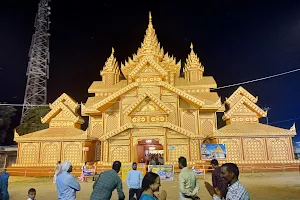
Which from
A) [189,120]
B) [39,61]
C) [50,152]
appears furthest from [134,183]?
[39,61]

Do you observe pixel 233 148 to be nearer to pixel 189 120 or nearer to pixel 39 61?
pixel 189 120

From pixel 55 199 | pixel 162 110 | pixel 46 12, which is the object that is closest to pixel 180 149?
pixel 162 110

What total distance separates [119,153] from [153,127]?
351cm

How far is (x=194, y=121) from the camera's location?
21.6 metres

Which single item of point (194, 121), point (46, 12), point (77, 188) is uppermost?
point (46, 12)

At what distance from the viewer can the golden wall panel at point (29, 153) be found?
20756mm

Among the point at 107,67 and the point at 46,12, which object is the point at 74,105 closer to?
the point at 107,67

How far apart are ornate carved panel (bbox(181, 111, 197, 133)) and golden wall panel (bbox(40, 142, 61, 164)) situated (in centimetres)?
1148

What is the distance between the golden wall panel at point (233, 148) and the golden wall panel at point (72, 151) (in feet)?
40.3

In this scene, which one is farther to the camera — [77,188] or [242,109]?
[242,109]

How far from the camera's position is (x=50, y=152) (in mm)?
20812

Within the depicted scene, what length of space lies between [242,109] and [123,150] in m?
11.7

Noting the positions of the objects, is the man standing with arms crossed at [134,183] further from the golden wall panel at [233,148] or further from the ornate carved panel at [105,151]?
the golden wall panel at [233,148]

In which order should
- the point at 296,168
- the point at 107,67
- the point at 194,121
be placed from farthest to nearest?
the point at 107,67 → the point at 194,121 → the point at 296,168
